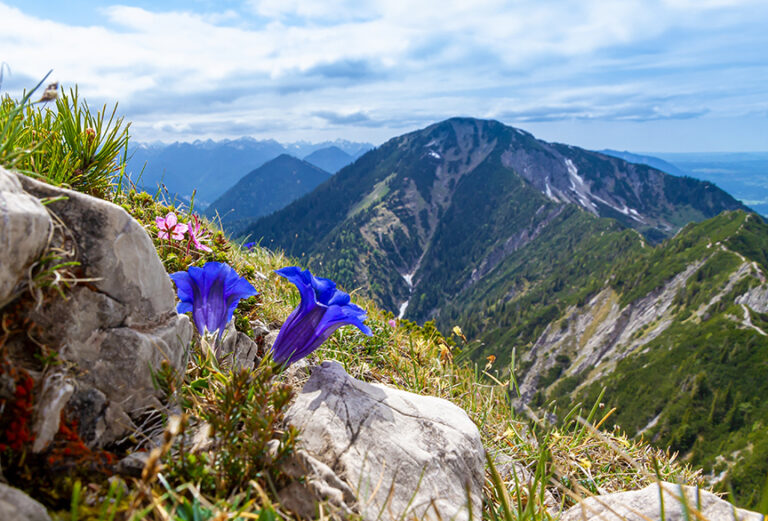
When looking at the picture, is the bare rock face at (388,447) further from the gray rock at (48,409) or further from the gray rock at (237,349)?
the gray rock at (48,409)

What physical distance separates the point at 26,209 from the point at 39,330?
0.67 meters

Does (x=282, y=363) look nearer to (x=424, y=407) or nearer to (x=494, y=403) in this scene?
(x=424, y=407)

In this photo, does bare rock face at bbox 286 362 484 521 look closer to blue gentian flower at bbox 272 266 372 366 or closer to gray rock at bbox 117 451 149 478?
blue gentian flower at bbox 272 266 372 366

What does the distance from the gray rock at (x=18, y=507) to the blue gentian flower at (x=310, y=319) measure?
6.33 feet

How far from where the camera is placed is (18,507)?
1885 millimetres

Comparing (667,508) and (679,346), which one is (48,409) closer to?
(667,508)

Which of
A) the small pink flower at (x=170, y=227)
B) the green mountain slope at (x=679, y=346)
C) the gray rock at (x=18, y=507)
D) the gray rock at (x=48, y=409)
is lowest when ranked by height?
the green mountain slope at (x=679, y=346)

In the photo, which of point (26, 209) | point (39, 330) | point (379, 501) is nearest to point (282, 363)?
point (379, 501)

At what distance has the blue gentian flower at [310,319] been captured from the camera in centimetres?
376

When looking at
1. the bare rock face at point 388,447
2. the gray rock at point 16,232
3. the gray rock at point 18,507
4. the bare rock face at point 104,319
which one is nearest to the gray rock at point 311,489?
the bare rock face at point 388,447

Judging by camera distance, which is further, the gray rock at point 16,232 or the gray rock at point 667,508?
the gray rock at point 667,508

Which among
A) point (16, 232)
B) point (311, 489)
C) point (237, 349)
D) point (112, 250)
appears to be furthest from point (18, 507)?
point (237, 349)

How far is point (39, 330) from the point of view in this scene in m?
2.45

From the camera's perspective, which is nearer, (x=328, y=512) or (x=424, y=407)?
(x=328, y=512)
